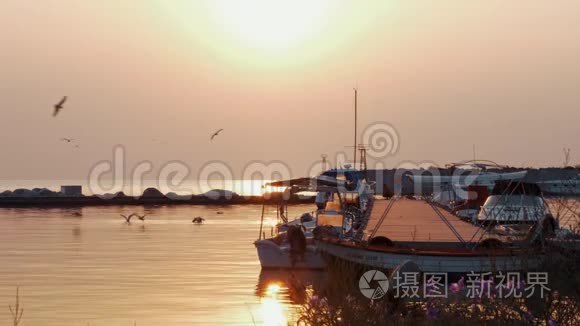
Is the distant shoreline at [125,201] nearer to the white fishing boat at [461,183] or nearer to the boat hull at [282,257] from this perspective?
the white fishing boat at [461,183]

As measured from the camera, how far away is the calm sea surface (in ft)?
119

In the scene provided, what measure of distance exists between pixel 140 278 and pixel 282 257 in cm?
676


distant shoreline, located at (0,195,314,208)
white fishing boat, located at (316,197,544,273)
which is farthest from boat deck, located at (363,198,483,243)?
distant shoreline, located at (0,195,314,208)

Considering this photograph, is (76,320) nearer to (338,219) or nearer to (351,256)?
(351,256)

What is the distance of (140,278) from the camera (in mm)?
50469

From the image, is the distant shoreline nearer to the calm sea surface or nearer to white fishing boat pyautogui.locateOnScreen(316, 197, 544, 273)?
the calm sea surface

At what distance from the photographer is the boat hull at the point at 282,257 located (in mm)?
50406

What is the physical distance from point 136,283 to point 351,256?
47.7ft

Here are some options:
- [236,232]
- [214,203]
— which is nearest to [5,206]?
[214,203]

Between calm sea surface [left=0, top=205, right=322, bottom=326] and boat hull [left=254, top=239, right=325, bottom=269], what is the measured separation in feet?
2.15

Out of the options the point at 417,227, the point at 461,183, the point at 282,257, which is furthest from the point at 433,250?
the point at 461,183

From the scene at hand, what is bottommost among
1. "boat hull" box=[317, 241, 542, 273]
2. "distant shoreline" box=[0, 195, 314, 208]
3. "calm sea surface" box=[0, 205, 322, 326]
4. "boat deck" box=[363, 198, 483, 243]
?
"calm sea surface" box=[0, 205, 322, 326]

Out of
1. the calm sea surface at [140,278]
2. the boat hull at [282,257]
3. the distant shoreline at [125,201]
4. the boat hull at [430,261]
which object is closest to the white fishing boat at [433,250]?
the boat hull at [430,261]

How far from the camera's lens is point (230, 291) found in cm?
4438
